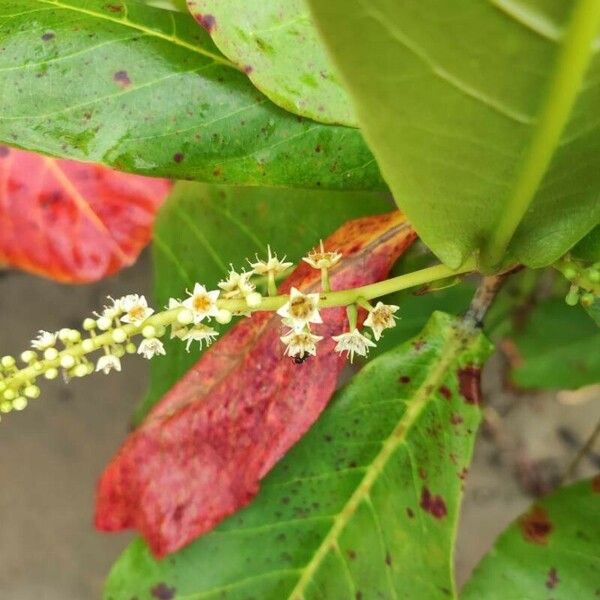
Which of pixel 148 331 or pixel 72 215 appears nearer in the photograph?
pixel 148 331

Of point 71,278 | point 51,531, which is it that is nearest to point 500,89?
point 71,278

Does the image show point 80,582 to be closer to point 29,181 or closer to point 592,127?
point 29,181

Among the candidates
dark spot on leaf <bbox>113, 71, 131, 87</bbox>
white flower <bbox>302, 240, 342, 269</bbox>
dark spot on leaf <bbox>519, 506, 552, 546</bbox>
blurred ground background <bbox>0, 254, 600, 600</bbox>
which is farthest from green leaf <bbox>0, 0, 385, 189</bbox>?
blurred ground background <bbox>0, 254, 600, 600</bbox>

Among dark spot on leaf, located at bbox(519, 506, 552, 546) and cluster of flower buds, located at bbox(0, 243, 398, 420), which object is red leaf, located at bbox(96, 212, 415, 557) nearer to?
cluster of flower buds, located at bbox(0, 243, 398, 420)

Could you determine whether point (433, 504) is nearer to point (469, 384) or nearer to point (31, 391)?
point (469, 384)

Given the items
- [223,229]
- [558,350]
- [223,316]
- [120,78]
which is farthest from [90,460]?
[223,316]

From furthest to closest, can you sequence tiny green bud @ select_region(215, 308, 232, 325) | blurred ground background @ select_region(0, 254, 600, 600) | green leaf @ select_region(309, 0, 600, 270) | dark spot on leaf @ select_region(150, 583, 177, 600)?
blurred ground background @ select_region(0, 254, 600, 600), dark spot on leaf @ select_region(150, 583, 177, 600), tiny green bud @ select_region(215, 308, 232, 325), green leaf @ select_region(309, 0, 600, 270)
